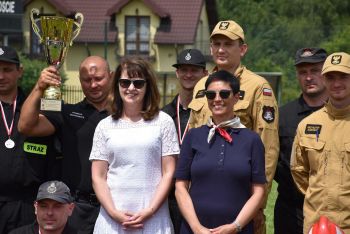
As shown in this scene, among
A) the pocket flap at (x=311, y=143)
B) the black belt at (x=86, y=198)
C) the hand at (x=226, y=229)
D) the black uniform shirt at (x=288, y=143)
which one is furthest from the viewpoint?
the black uniform shirt at (x=288, y=143)

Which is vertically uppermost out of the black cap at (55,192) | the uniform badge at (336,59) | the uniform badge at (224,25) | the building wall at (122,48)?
the building wall at (122,48)

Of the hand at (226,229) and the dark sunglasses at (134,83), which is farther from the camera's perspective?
the dark sunglasses at (134,83)

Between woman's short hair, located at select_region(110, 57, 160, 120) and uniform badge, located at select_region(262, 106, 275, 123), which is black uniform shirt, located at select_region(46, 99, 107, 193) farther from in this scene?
uniform badge, located at select_region(262, 106, 275, 123)

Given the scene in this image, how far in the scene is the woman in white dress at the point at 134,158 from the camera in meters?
5.84

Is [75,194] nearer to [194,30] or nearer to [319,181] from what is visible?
[319,181]

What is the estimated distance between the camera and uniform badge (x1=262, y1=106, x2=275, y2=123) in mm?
6090

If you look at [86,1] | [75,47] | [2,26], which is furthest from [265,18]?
[2,26]

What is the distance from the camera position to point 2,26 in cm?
2688

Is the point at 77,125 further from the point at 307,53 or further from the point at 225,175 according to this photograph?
the point at 307,53

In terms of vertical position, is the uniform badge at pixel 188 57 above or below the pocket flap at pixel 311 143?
above

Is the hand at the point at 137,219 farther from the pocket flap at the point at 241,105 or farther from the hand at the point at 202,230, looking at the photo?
the pocket flap at the point at 241,105

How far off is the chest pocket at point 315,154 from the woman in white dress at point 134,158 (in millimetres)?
1005

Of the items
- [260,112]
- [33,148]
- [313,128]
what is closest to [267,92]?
[260,112]

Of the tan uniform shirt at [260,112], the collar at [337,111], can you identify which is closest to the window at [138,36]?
the tan uniform shirt at [260,112]
